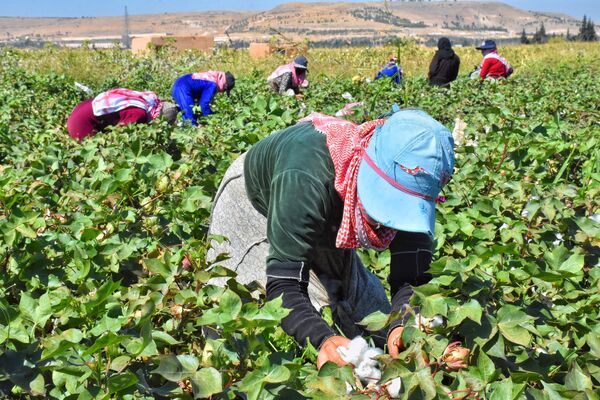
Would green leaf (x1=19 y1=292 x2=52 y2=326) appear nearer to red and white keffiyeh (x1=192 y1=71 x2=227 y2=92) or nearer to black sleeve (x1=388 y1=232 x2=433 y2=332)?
black sleeve (x1=388 y1=232 x2=433 y2=332)

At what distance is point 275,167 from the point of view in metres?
2.02

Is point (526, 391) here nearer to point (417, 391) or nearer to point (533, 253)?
point (417, 391)

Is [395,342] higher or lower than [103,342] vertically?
lower

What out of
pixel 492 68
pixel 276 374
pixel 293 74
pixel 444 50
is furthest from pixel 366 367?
pixel 444 50

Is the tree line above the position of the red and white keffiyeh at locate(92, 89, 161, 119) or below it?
below

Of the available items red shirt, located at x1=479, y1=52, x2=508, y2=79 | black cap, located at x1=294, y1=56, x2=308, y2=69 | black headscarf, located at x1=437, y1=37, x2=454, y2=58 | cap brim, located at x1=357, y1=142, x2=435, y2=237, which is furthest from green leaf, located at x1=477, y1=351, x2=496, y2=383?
black headscarf, located at x1=437, y1=37, x2=454, y2=58

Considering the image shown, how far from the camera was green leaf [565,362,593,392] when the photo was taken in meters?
1.34

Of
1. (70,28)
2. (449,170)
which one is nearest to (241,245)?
(449,170)

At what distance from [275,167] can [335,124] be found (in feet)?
0.69

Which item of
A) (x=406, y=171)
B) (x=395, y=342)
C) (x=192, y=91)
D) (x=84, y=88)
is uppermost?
(x=406, y=171)

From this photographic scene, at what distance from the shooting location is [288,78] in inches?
312

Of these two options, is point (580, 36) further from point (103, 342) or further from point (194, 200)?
point (103, 342)

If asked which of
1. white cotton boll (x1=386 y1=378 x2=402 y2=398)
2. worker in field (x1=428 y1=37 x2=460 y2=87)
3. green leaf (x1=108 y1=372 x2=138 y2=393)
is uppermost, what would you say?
green leaf (x1=108 y1=372 x2=138 y2=393)

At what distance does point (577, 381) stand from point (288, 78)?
6.81 metres
